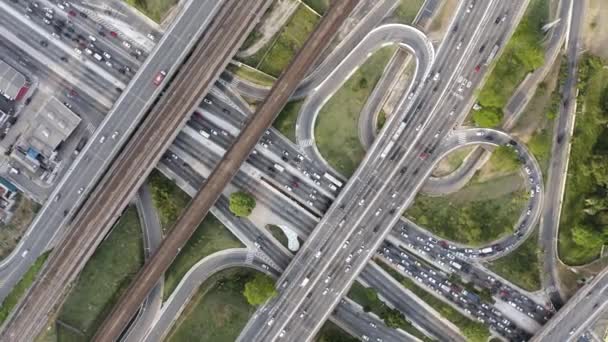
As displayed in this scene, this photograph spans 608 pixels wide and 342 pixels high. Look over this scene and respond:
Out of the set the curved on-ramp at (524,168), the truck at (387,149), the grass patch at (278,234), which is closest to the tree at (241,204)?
the grass patch at (278,234)

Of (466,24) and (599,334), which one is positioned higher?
(466,24)

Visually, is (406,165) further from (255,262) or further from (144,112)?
(144,112)

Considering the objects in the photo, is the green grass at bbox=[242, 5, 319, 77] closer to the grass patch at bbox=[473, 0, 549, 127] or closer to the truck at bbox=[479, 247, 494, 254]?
the grass patch at bbox=[473, 0, 549, 127]

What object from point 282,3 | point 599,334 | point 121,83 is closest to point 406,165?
point 282,3

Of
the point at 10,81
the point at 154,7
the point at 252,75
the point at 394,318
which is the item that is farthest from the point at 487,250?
the point at 10,81

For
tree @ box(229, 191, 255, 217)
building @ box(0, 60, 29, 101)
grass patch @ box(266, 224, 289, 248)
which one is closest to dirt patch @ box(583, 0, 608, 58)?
grass patch @ box(266, 224, 289, 248)
